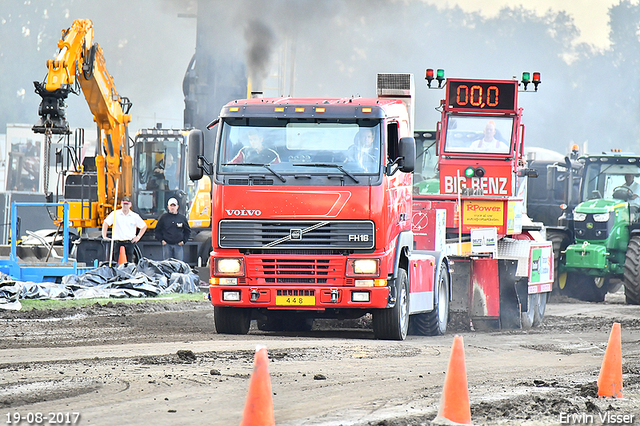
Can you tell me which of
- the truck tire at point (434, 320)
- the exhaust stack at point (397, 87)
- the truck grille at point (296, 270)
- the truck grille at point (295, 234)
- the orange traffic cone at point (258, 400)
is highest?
the exhaust stack at point (397, 87)

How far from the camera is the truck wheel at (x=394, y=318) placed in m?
12.7

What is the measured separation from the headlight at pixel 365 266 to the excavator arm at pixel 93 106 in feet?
29.0

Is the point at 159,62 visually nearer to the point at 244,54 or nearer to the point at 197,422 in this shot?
the point at 244,54

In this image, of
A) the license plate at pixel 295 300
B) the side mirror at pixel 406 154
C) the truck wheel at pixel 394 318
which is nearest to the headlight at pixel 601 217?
the truck wheel at pixel 394 318

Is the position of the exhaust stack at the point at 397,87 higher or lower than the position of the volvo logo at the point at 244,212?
higher

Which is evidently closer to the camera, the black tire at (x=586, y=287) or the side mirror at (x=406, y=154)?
the side mirror at (x=406, y=154)

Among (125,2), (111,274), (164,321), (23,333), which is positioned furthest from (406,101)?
(125,2)

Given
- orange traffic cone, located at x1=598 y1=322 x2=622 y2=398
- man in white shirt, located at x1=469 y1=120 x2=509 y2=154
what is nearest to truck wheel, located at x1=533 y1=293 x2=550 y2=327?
man in white shirt, located at x1=469 y1=120 x2=509 y2=154

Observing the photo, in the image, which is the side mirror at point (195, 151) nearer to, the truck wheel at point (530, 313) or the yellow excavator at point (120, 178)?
the truck wheel at point (530, 313)

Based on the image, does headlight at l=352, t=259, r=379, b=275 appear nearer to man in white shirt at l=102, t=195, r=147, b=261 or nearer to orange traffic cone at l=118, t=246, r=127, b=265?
man in white shirt at l=102, t=195, r=147, b=261

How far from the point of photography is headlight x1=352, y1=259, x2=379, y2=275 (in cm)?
1215

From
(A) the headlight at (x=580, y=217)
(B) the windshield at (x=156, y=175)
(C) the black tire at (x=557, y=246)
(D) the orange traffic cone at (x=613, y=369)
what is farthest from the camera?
(B) the windshield at (x=156, y=175)

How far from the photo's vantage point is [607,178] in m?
22.7

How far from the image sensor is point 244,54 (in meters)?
28.1
